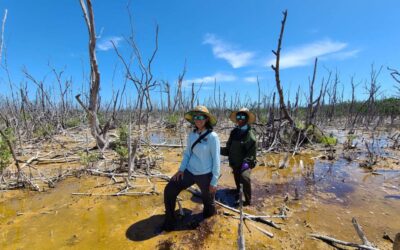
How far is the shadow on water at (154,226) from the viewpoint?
10.7 feet

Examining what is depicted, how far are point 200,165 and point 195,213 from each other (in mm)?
880

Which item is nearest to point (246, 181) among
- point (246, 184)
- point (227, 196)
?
point (246, 184)

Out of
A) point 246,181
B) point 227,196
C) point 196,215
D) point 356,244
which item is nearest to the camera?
point 356,244

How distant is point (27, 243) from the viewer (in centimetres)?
312

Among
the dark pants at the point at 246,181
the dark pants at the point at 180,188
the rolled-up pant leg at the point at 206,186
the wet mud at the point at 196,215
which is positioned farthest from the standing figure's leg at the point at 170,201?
the dark pants at the point at 246,181

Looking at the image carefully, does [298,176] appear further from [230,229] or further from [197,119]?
[197,119]

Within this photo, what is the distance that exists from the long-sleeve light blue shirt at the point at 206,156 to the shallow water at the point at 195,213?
668 mm

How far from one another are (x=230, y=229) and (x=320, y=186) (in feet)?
9.49

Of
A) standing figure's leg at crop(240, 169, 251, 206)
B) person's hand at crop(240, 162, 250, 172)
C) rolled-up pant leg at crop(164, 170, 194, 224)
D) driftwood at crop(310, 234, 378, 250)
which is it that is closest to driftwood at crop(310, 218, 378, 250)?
driftwood at crop(310, 234, 378, 250)

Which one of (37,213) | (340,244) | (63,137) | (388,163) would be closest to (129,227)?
(37,213)

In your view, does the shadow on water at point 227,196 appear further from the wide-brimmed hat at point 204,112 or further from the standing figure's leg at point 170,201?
the wide-brimmed hat at point 204,112

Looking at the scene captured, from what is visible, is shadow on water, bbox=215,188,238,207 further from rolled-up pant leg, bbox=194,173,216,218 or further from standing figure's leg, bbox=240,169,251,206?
rolled-up pant leg, bbox=194,173,216,218

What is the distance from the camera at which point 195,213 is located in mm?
3814

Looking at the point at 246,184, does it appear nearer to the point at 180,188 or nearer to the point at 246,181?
the point at 246,181
